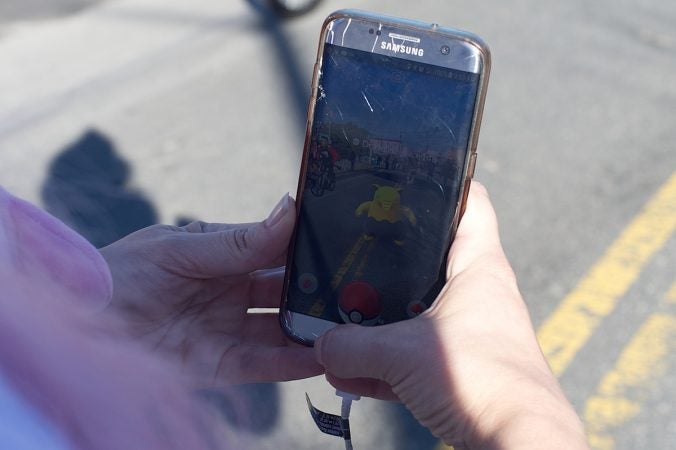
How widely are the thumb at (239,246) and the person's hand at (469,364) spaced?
20cm

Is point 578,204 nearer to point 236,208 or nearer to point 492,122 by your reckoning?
point 492,122

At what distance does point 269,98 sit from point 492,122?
1016 millimetres

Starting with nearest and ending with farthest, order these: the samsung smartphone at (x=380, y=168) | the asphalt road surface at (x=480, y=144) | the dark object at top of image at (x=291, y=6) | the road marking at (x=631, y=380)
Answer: the samsung smartphone at (x=380, y=168) → the road marking at (x=631, y=380) → the asphalt road surface at (x=480, y=144) → the dark object at top of image at (x=291, y=6)

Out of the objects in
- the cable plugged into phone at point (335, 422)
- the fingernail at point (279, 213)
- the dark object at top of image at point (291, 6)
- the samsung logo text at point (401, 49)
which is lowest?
the cable plugged into phone at point (335, 422)

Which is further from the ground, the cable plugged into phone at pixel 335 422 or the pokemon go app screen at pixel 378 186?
the pokemon go app screen at pixel 378 186

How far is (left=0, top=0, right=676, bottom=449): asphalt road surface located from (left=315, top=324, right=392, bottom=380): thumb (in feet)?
3.11

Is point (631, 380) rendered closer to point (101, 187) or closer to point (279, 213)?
point (279, 213)

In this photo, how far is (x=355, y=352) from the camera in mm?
1354

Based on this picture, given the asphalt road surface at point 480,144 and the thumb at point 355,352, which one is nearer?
the thumb at point 355,352

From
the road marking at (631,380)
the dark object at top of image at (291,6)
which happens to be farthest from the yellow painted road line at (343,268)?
the dark object at top of image at (291,6)

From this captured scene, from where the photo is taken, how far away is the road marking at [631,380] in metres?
2.51

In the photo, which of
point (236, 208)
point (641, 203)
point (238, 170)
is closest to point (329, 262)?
point (236, 208)

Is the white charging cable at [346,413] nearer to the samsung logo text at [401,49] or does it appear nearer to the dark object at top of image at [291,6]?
the samsung logo text at [401,49]

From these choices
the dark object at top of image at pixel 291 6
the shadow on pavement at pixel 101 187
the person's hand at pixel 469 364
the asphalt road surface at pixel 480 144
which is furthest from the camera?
the dark object at top of image at pixel 291 6
